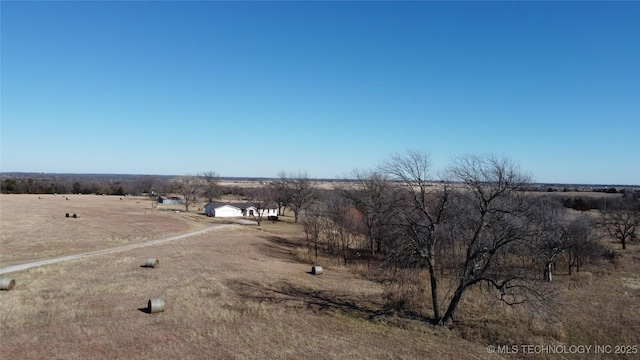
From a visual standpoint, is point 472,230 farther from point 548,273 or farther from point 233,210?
point 233,210

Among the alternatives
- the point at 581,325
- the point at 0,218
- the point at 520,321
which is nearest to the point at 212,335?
the point at 520,321

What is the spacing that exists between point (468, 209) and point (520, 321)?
7200 millimetres

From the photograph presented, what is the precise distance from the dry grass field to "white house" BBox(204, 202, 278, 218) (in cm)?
4550

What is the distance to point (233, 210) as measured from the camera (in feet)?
287

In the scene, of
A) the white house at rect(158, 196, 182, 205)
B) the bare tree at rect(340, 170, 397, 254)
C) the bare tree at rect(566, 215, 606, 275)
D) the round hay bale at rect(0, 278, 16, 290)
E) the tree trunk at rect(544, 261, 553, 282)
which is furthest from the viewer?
the white house at rect(158, 196, 182, 205)

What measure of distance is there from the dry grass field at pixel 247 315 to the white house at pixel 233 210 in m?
45.5

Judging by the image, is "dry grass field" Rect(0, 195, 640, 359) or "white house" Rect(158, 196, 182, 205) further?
"white house" Rect(158, 196, 182, 205)

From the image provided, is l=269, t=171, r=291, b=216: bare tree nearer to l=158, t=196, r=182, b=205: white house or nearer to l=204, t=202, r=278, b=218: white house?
l=204, t=202, r=278, b=218: white house

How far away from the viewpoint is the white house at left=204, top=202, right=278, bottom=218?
279ft

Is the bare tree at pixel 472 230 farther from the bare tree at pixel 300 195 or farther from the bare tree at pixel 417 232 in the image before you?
the bare tree at pixel 300 195

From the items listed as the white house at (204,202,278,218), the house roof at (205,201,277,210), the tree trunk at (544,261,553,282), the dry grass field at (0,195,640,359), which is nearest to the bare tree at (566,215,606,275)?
the dry grass field at (0,195,640,359)

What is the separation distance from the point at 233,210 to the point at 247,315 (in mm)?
67371

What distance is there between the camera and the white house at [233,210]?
85.2 m

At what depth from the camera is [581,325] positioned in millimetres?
21922
